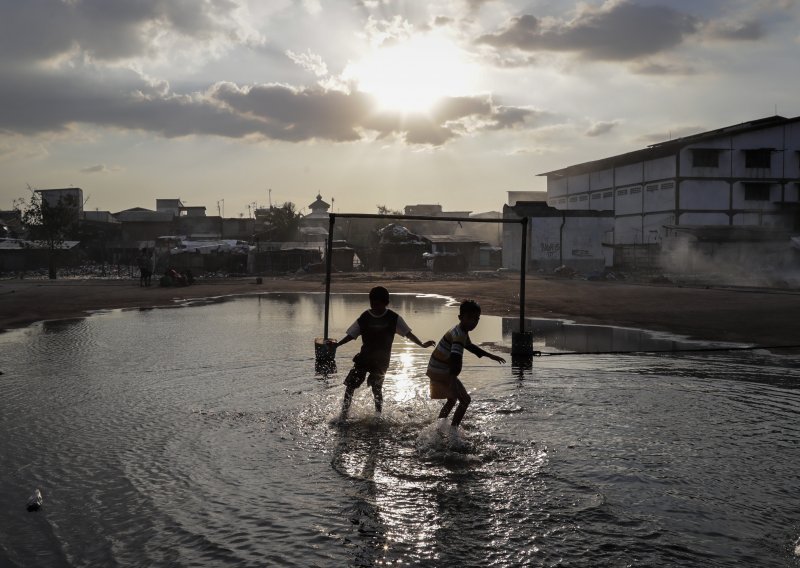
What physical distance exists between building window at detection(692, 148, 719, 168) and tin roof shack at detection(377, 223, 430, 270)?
25441 millimetres

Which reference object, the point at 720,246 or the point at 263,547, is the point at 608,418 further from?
the point at 720,246

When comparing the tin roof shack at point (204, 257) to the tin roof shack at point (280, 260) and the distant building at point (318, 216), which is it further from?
the distant building at point (318, 216)

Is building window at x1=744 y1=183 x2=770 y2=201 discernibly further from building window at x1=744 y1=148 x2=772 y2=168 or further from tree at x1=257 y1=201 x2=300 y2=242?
tree at x1=257 y1=201 x2=300 y2=242

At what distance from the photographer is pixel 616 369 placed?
34.6 feet

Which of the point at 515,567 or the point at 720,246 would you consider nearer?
the point at 515,567

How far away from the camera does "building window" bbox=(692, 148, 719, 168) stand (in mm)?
49000

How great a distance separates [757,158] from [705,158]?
446 cm

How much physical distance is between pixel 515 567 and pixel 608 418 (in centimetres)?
391

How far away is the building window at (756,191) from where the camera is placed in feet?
163

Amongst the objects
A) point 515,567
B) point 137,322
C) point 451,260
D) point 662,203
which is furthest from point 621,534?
point 451,260

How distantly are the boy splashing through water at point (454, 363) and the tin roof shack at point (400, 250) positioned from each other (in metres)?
55.8

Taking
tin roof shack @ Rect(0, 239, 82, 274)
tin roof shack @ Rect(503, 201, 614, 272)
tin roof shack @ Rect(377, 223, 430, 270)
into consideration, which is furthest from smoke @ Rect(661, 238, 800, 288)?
tin roof shack @ Rect(0, 239, 82, 274)

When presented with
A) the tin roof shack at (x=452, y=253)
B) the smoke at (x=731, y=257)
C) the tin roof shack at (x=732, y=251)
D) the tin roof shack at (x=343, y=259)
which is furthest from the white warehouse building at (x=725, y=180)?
the tin roof shack at (x=343, y=259)

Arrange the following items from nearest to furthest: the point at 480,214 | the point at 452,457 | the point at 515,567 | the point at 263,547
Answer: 1. the point at 515,567
2. the point at 263,547
3. the point at 452,457
4. the point at 480,214
